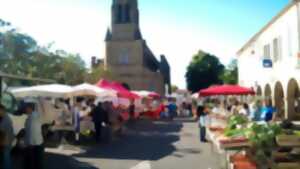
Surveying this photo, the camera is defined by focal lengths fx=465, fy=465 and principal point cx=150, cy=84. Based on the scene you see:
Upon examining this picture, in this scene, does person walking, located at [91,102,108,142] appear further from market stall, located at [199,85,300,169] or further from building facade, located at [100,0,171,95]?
building facade, located at [100,0,171,95]

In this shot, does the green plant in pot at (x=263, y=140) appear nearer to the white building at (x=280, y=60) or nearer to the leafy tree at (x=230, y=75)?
the white building at (x=280, y=60)

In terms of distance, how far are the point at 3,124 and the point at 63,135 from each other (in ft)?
32.9

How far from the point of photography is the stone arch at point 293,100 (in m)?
28.5

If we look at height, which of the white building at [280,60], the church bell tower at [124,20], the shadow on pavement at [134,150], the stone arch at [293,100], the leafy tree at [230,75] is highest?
the church bell tower at [124,20]

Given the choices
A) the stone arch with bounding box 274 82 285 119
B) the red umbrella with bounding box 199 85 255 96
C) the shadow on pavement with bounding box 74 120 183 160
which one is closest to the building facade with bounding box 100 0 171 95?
the stone arch with bounding box 274 82 285 119

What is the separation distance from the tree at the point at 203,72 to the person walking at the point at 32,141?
79.7 metres

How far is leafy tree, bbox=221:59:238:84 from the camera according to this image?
81.9 meters

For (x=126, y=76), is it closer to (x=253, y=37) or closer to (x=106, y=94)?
(x=253, y=37)

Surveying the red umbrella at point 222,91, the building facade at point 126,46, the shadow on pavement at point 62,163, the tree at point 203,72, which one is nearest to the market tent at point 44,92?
the shadow on pavement at point 62,163

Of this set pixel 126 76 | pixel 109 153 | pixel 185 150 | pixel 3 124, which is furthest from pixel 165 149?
pixel 126 76

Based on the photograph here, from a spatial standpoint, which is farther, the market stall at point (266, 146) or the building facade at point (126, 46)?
the building facade at point (126, 46)

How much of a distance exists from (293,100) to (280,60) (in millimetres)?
2692

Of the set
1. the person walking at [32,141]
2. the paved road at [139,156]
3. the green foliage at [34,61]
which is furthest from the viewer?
the green foliage at [34,61]

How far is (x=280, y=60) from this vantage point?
2908 centimetres
